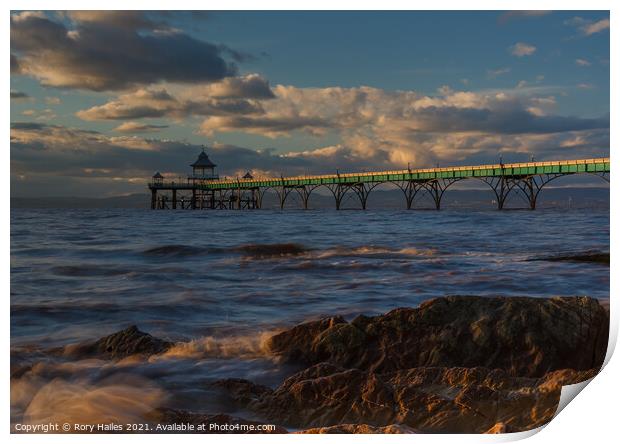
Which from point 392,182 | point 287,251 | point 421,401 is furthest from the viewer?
point 392,182

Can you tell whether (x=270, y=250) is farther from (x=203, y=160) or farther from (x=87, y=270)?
(x=87, y=270)

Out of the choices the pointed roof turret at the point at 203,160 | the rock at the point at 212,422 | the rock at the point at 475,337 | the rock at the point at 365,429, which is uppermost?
the pointed roof turret at the point at 203,160

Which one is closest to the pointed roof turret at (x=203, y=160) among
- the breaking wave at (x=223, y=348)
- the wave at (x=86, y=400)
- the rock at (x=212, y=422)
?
the breaking wave at (x=223, y=348)

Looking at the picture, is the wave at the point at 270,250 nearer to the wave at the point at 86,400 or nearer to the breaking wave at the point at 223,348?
the breaking wave at the point at 223,348

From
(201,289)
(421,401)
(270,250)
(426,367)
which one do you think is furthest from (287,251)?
(421,401)

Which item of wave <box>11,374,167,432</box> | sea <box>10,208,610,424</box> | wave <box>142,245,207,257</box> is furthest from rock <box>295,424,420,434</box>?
wave <box>142,245,207,257</box>

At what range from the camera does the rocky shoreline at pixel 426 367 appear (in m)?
4.21

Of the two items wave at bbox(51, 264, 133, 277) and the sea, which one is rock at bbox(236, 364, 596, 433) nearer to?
the sea

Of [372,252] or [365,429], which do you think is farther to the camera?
[372,252]

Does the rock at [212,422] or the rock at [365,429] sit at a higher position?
the rock at [365,429]

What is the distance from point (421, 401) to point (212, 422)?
1.56 metres

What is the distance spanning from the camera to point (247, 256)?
9.25 metres

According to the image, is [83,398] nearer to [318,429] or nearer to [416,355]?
[318,429]

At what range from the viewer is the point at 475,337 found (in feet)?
15.8
